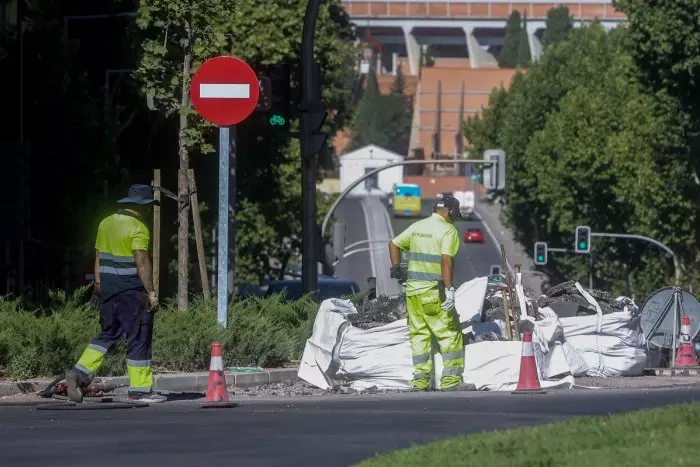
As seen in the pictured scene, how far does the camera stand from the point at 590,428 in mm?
10102

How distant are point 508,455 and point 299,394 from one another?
6805mm

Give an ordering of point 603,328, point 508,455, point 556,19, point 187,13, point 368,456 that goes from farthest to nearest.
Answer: point 556,19
point 187,13
point 603,328
point 368,456
point 508,455

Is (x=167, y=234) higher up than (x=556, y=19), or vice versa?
(x=556, y=19)

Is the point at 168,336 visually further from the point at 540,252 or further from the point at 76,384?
the point at 540,252

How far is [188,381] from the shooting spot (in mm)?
15805

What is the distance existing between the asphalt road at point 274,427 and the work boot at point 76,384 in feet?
1.20

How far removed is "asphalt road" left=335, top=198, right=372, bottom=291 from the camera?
370 feet

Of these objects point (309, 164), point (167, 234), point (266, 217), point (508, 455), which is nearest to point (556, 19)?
point (266, 217)

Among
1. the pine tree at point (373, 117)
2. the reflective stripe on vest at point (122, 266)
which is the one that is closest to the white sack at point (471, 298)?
the reflective stripe on vest at point (122, 266)

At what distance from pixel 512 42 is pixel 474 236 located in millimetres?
73940

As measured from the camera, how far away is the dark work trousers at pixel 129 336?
538 inches

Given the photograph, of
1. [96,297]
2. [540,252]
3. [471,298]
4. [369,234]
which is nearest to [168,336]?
[96,297]

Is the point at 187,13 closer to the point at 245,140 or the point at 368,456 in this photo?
the point at 368,456

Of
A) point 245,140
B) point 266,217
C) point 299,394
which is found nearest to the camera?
point 299,394
